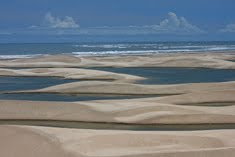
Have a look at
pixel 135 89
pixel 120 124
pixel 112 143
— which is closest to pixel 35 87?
pixel 135 89

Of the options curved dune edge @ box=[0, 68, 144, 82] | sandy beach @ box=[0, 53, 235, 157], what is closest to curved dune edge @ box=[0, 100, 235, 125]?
sandy beach @ box=[0, 53, 235, 157]

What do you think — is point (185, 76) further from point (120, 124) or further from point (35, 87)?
point (120, 124)

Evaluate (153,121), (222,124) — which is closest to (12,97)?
(153,121)

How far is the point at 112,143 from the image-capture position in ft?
50.2

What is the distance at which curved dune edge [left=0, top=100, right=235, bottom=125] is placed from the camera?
66.5 feet

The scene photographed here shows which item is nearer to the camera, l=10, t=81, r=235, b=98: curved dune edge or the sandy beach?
the sandy beach

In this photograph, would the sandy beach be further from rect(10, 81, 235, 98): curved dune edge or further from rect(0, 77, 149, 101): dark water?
rect(0, 77, 149, 101): dark water

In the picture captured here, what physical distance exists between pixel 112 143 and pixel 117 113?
5.76m

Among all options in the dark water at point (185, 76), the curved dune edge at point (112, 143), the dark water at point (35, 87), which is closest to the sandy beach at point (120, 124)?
the curved dune edge at point (112, 143)

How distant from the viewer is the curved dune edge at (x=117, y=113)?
66.5 feet

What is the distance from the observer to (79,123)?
67.3 feet

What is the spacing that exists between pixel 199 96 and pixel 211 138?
32.1 ft

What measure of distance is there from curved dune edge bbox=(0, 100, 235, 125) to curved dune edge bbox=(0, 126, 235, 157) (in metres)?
3.53

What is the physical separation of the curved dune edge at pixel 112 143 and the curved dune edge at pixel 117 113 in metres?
3.53
